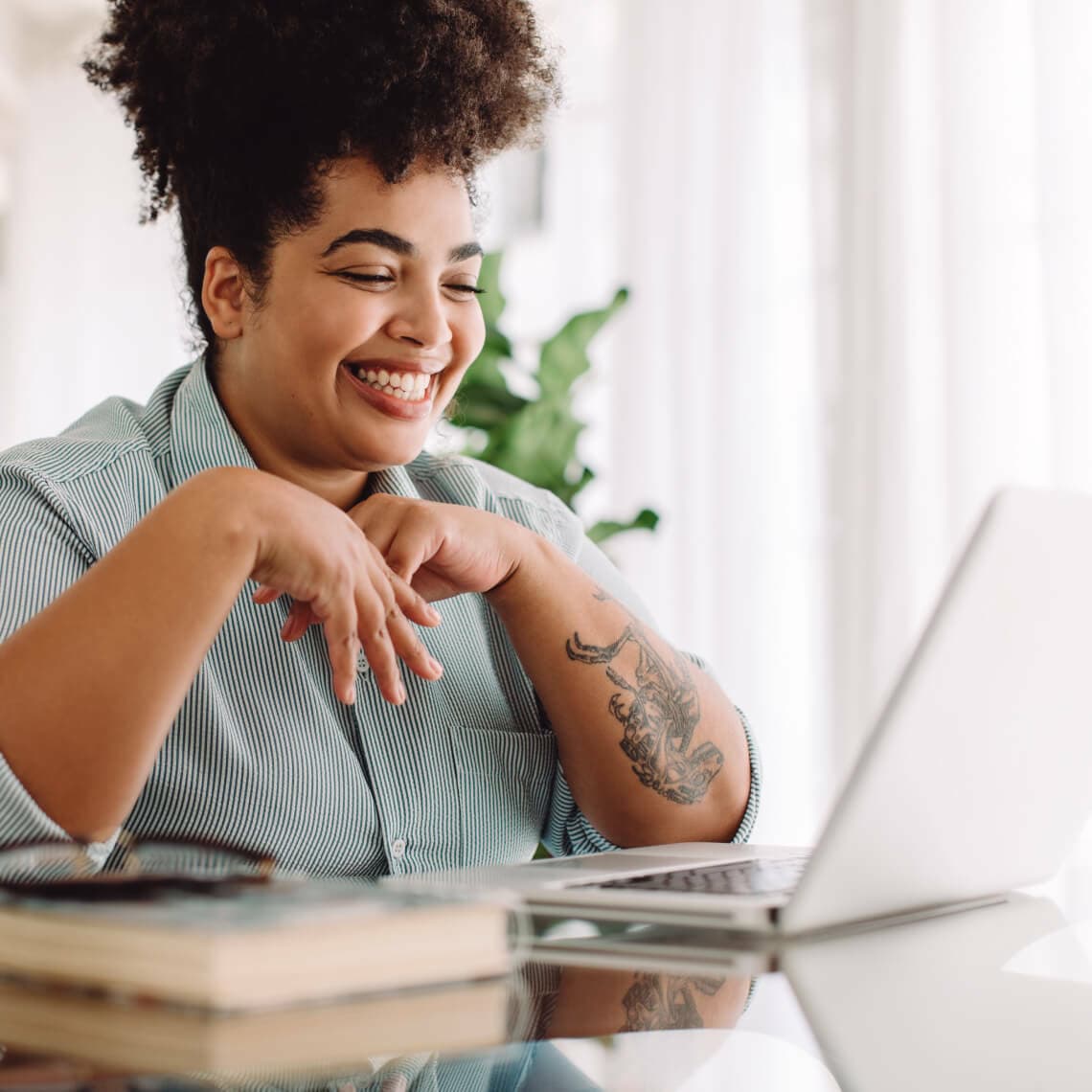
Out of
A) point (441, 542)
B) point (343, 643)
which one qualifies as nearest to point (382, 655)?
point (343, 643)

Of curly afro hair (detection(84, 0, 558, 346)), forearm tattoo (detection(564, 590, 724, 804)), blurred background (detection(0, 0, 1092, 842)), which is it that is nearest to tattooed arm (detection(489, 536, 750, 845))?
forearm tattoo (detection(564, 590, 724, 804))

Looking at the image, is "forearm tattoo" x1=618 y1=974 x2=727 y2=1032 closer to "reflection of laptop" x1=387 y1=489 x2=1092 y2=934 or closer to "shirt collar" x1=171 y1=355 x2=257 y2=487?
"reflection of laptop" x1=387 y1=489 x2=1092 y2=934

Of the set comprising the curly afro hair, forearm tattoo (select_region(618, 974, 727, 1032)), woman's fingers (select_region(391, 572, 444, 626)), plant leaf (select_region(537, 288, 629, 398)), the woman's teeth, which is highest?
the curly afro hair

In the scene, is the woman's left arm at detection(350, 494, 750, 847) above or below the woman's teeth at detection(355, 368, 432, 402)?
below

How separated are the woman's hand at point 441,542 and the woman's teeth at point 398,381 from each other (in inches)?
7.5

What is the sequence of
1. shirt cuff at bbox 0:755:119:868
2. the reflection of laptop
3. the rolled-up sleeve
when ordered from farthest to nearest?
1. the rolled-up sleeve
2. shirt cuff at bbox 0:755:119:868
3. the reflection of laptop

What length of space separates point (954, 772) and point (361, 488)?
33.4 inches

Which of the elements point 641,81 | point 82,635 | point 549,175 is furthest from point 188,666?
point 549,175

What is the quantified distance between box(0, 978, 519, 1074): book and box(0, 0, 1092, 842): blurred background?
2.28 m

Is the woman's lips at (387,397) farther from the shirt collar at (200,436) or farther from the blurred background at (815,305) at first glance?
the blurred background at (815,305)

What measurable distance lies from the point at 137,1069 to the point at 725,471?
2.88m

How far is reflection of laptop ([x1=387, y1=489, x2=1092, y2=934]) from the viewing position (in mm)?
688

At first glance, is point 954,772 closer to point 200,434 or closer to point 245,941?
point 245,941

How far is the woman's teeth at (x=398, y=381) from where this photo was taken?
132 cm
